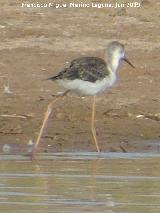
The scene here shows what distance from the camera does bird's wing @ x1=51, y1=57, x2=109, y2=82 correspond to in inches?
502

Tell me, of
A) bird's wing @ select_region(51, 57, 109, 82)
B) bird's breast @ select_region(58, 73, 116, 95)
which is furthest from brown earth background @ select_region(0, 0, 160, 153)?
bird's wing @ select_region(51, 57, 109, 82)

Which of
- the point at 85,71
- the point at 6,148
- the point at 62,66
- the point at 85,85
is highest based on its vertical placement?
the point at 85,71

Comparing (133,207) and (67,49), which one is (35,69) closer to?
(67,49)

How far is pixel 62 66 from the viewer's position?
54.0 feet

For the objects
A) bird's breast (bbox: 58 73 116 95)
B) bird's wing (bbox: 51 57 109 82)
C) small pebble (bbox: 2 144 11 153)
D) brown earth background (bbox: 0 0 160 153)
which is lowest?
brown earth background (bbox: 0 0 160 153)

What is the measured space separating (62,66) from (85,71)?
145 inches

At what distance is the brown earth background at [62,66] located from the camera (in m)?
13.0

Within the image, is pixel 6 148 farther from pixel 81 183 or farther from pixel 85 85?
pixel 81 183

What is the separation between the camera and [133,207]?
28.3ft

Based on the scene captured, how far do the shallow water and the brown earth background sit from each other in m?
0.77

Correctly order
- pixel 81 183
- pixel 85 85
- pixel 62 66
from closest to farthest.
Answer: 1. pixel 81 183
2. pixel 85 85
3. pixel 62 66

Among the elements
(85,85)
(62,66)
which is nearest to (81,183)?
(85,85)

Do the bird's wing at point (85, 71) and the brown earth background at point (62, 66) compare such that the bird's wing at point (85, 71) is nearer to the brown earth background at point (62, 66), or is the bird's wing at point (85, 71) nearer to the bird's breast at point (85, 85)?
the bird's breast at point (85, 85)

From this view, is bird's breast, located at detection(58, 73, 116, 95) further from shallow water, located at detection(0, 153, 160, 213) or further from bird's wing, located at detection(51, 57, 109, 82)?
shallow water, located at detection(0, 153, 160, 213)
